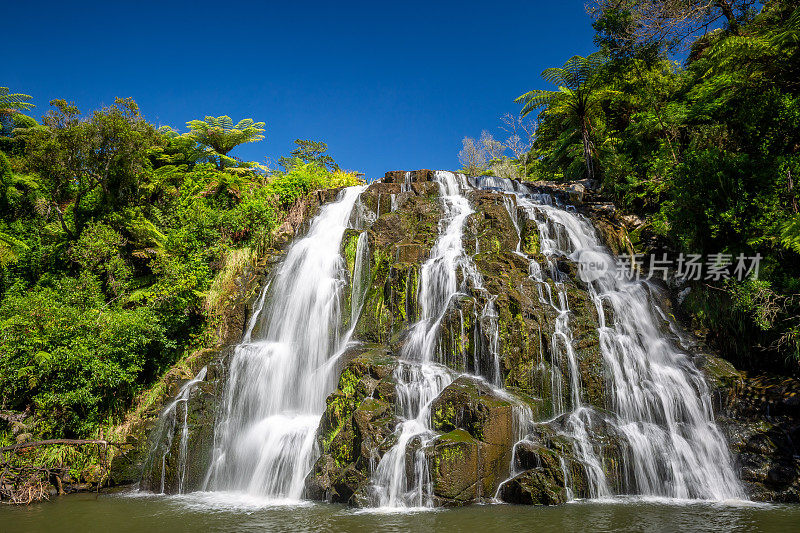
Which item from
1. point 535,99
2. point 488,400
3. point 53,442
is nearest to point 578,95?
point 535,99

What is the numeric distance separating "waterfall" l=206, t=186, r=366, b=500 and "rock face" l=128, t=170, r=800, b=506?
0.40 m

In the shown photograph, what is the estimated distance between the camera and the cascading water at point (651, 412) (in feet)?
22.9

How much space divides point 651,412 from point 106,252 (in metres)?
15.2

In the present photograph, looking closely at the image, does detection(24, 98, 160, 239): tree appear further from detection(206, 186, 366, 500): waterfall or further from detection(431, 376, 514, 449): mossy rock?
detection(431, 376, 514, 449): mossy rock

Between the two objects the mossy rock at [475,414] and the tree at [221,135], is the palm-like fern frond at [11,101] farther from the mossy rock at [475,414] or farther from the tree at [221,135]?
the mossy rock at [475,414]

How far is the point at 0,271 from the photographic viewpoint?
560 inches

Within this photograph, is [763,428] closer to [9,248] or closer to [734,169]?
[734,169]

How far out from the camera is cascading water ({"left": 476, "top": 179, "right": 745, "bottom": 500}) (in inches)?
275

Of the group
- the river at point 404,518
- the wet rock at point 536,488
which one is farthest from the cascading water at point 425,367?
the wet rock at point 536,488

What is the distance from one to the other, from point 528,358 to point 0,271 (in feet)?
55.8

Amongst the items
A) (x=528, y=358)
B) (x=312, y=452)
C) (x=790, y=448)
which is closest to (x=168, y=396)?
(x=312, y=452)

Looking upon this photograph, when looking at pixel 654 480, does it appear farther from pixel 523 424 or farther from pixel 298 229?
pixel 298 229

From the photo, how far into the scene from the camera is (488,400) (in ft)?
23.9

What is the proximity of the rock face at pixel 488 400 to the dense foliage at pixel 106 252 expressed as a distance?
5.73 ft
